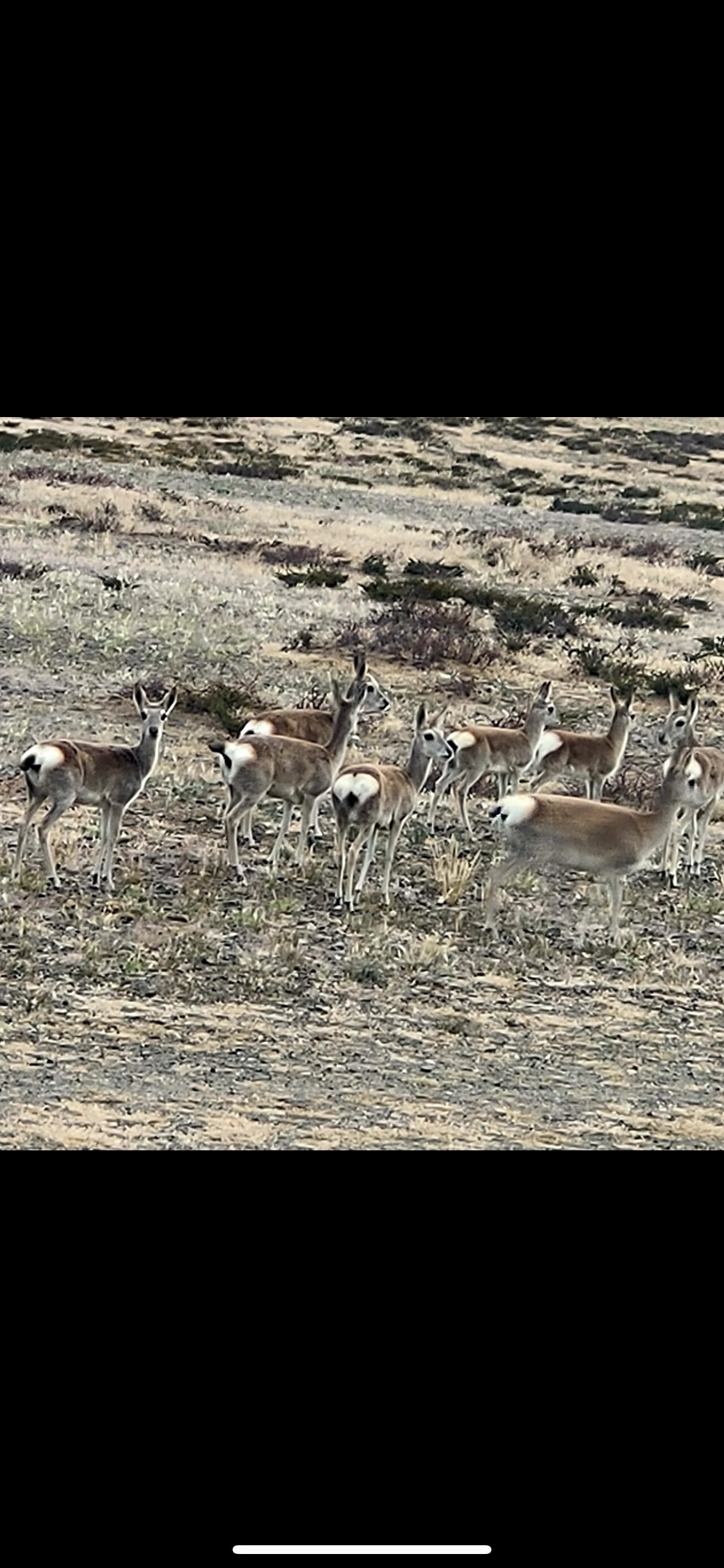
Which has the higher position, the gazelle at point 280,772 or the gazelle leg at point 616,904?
the gazelle at point 280,772

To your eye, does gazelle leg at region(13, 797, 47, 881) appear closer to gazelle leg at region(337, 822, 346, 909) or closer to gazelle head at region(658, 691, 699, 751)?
gazelle leg at region(337, 822, 346, 909)

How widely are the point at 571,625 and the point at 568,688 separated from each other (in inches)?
13.7

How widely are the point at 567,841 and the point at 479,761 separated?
0.52 metres

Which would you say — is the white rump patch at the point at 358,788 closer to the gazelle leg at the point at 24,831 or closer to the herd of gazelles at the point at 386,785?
the herd of gazelles at the point at 386,785

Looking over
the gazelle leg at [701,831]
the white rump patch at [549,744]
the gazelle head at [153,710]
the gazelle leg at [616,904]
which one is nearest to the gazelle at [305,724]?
the gazelle head at [153,710]

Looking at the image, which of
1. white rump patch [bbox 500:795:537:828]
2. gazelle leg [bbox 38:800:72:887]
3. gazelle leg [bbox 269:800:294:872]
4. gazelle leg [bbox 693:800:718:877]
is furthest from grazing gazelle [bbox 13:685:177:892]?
gazelle leg [bbox 693:800:718:877]

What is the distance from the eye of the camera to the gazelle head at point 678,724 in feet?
32.9

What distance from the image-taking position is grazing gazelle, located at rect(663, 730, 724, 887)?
32.4ft

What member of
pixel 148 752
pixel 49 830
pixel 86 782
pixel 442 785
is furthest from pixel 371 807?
pixel 49 830

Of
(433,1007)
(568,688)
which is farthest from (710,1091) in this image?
(568,688)

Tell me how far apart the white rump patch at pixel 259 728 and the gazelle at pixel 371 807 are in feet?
1.21

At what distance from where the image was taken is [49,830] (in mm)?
9727

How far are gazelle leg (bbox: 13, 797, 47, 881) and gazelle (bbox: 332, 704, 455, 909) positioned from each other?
127cm

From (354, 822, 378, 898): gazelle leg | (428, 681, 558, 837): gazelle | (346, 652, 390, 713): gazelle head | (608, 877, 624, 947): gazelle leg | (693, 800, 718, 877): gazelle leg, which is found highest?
(346, 652, 390, 713): gazelle head
